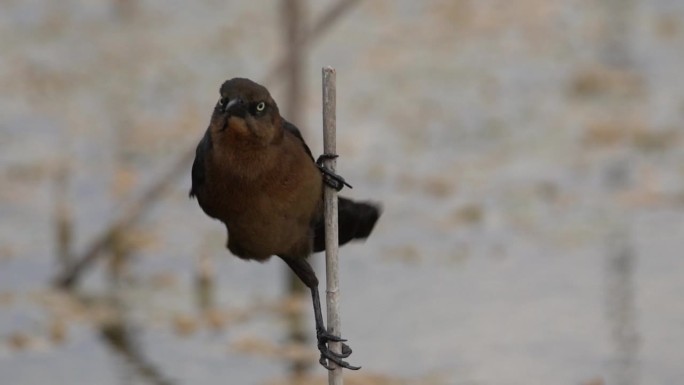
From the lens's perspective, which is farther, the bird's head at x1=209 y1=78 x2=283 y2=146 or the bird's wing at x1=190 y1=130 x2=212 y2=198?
the bird's wing at x1=190 y1=130 x2=212 y2=198

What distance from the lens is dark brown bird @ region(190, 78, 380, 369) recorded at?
12.0ft

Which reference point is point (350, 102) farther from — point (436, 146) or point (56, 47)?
point (56, 47)

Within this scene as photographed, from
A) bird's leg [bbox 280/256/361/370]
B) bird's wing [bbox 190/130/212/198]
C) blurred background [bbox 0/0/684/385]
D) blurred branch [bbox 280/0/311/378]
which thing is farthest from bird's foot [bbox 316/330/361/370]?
blurred branch [bbox 280/0/311/378]

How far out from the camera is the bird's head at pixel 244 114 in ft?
11.9

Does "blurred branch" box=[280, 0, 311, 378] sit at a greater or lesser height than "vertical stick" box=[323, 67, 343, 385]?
greater

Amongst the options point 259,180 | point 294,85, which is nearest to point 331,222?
point 259,180

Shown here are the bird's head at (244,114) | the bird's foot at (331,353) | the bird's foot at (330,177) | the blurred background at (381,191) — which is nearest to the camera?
the bird's head at (244,114)

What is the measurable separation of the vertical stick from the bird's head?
14 centimetres

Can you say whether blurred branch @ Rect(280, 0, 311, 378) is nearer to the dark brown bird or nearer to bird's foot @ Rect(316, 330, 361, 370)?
bird's foot @ Rect(316, 330, 361, 370)

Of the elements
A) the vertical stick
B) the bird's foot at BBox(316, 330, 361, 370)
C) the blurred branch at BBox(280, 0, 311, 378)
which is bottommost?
the bird's foot at BBox(316, 330, 361, 370)

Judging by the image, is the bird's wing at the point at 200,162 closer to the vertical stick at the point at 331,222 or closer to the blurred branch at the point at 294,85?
the vertical stick at the point at 331,222

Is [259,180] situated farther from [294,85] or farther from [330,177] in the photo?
[294,85]

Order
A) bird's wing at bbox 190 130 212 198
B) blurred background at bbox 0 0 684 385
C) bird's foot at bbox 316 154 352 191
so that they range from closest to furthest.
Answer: bird's wing at bbox 190 130 212 198, bird's foot at bbox 316 154 352 191, blurred background at bbox 0 0 684 385

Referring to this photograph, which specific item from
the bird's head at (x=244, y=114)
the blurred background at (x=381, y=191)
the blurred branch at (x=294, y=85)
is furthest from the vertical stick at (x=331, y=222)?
the blurred branch at (x=294, y=85)
